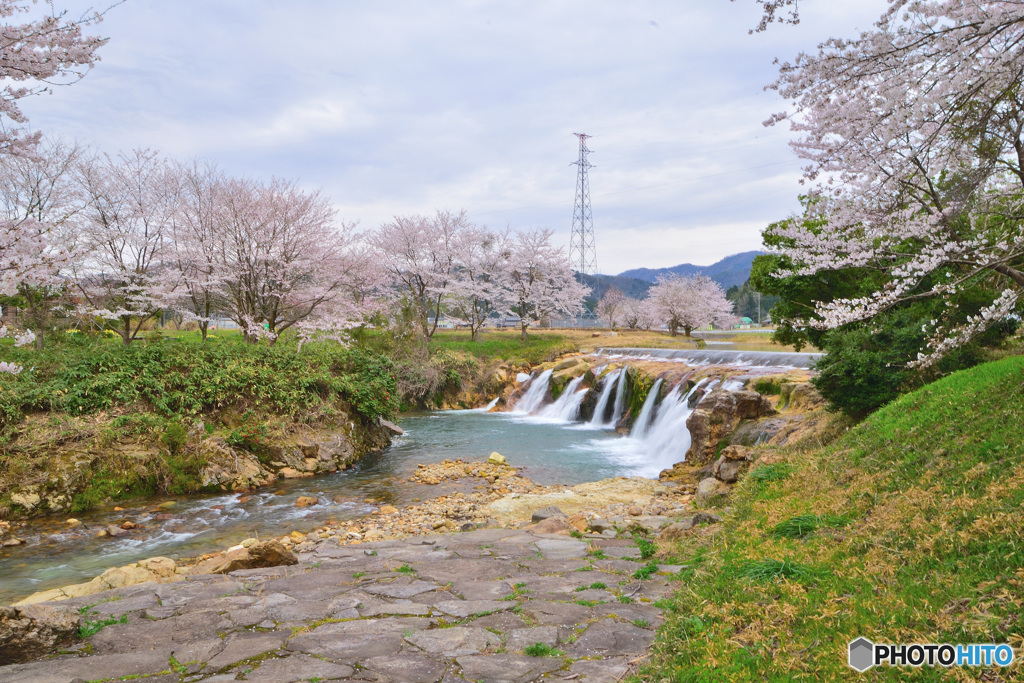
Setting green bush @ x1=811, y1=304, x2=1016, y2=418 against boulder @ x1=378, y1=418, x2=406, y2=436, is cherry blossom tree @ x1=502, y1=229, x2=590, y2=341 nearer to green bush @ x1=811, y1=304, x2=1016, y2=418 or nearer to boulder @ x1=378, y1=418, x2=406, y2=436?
boulder @ x1=378, y1=418, x2=406, y2=436

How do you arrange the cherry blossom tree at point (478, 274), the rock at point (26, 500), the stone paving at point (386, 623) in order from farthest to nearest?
the cherry blossom tree at point (478, 274) → the rock at point (26, 500) → the stone paving at point (386, 623)

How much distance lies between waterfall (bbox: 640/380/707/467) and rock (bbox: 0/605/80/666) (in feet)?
39.6

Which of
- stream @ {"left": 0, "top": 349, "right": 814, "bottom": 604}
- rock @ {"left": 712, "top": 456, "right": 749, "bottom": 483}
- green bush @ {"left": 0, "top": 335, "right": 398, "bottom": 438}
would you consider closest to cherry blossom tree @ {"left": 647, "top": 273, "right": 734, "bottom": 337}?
stream @ {"left": 0, "top": 349, "right": 814, "bottom": 604}

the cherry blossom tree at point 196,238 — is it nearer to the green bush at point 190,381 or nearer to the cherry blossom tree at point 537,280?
the green bush at point 190,381

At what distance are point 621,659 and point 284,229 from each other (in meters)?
17.7

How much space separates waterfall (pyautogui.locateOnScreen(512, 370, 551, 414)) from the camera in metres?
23.5

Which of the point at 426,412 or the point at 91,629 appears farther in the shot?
the point at 426,412

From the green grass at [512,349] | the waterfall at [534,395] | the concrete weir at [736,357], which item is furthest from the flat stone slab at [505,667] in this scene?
the green grass at [512,349]

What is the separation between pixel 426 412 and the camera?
23.5m

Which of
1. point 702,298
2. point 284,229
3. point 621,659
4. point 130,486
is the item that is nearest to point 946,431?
point 621,659

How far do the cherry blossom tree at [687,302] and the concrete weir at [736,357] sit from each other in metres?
15.1

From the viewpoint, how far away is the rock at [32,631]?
324 centimetres

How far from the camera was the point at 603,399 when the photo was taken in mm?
20141

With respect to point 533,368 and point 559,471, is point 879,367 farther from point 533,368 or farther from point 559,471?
point 533,368
